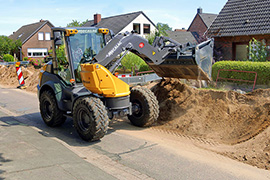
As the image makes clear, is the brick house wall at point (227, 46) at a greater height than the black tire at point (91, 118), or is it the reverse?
the brick house wall at point (227, 46)

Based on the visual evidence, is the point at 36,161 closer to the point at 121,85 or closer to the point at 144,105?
the point at 121,85

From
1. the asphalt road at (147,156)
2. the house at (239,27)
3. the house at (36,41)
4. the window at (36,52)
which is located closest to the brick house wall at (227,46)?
the house at (239,27)

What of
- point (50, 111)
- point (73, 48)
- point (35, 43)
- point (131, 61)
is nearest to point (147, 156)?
point (73, 48)

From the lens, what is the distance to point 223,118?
301 inches

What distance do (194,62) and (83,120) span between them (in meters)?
3.04

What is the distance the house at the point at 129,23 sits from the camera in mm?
38188

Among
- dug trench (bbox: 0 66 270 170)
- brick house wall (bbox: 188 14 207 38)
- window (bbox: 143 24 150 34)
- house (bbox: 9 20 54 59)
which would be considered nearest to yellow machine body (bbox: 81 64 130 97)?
dug trench (bbox: 0 66 270 170)

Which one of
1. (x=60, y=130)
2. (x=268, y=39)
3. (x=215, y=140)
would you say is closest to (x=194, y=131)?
(x=215, y=140)

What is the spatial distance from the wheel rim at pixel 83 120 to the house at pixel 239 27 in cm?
1205

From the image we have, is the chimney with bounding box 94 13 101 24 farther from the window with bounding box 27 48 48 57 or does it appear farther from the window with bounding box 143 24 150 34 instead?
the window with bounding box 27 48 48 57

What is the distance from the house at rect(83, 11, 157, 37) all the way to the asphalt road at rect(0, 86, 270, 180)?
31.0m

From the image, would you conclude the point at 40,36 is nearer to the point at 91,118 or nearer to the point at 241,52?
the point at 241,52

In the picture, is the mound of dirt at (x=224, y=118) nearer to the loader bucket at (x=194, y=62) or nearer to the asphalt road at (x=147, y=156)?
the asphalt road at (x=147, y=156)

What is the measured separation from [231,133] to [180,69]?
2134 millimetres
